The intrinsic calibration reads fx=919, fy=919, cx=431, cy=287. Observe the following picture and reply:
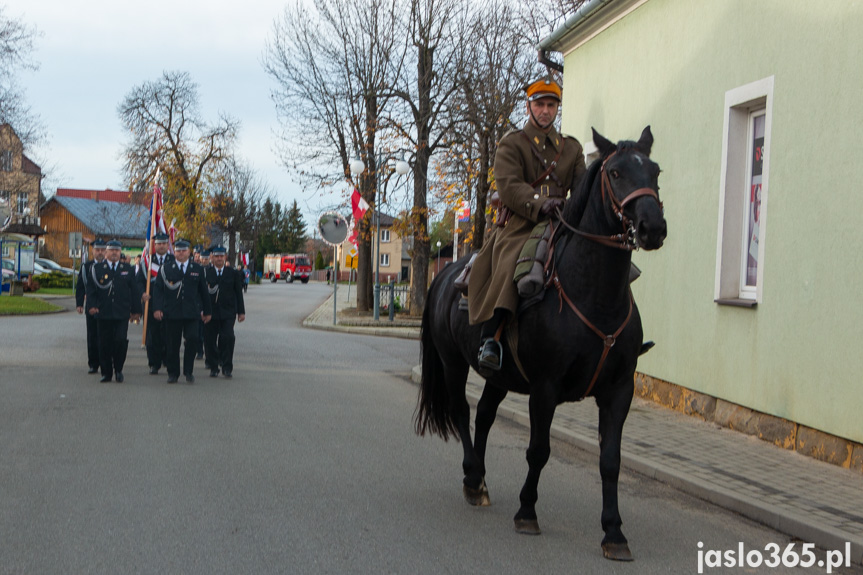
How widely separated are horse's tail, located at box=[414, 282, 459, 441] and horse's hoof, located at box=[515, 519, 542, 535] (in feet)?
4.88

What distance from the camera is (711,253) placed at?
9805mm

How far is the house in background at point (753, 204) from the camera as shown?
24.7 ft

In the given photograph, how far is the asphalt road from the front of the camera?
15.2 ft

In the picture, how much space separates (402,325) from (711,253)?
17190 millimetres

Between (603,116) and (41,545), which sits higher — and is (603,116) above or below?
above

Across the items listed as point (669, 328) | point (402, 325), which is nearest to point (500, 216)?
point (669, 328)

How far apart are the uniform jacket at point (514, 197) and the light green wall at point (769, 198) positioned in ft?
9.62

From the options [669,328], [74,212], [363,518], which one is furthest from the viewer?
[74,212]

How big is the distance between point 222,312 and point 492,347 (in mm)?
8897

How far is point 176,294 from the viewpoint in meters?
12.9

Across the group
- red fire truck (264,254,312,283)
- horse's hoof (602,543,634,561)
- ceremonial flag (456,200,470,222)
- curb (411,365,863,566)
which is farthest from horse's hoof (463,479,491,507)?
red fire truck (264,254,312,283)

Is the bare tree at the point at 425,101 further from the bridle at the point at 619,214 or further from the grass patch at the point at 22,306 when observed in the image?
the bridle at the point at 619,214

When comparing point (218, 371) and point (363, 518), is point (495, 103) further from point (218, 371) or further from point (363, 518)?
point (363, 518)

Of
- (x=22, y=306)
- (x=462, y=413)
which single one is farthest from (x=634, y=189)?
(x=22, y=306)
